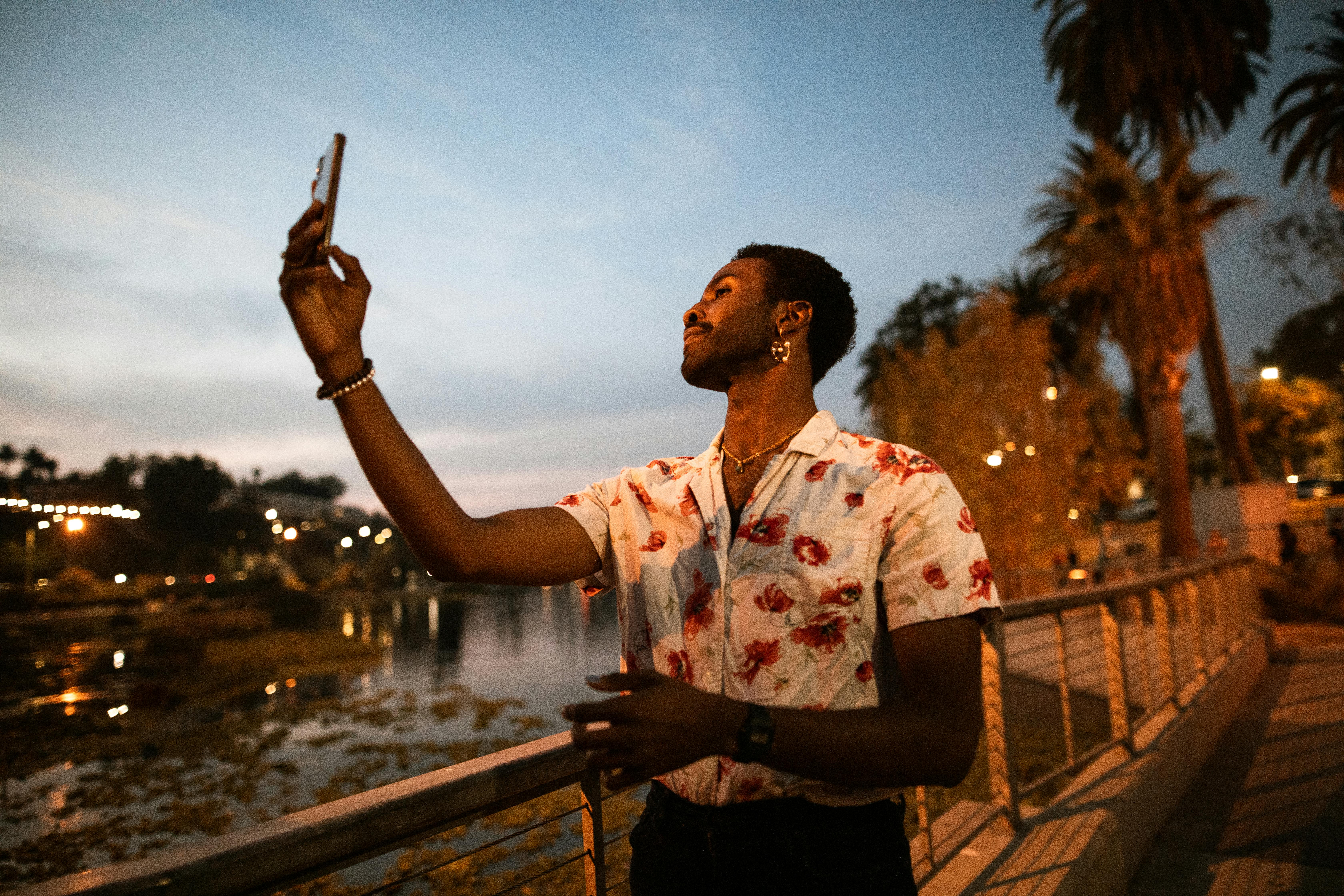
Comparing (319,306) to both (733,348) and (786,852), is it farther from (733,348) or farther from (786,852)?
(786,852)

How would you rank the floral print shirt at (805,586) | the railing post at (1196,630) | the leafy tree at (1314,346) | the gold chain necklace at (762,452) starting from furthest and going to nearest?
1. the leafy tree at (1314,346)
2. the railing post at (1196,630)
3. the gold chain necklace at (762,452)
4. the floral print shirt at (805,586)

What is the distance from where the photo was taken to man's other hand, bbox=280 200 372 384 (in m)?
1.11

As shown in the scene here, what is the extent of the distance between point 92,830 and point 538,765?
16647 millimetres

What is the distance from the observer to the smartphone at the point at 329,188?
1.09 m

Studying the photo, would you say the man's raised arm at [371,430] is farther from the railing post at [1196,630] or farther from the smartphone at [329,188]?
the railing post at [1196,630]

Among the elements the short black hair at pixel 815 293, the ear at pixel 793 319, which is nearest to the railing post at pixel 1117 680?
the short black hair at pixel 815 293

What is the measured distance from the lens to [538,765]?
4.42ft

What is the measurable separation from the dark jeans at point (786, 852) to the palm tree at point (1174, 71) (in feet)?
67.4

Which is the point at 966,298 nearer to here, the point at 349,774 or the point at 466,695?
the point at 466,695

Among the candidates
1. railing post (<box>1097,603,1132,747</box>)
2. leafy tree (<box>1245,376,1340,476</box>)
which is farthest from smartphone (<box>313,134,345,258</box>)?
leafy tree (<box>1245,376,1340,476</box>)

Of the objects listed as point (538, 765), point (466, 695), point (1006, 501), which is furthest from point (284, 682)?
point (538, 765)

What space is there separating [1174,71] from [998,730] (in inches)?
992

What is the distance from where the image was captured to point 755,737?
0.98 m

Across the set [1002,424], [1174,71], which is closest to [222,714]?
[1002,424]
